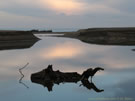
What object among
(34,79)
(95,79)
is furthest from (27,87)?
(95,79)

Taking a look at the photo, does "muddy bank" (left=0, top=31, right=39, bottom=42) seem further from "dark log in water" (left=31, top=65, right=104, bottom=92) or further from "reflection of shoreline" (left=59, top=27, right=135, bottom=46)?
"dark log in water" (left=31, top=65, right=104, bottom=92)

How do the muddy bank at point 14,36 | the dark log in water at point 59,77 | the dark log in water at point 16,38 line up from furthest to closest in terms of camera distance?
the muddy bank at point 14,36, the dark log in water at point 16,38, the dark log in water at point 59,77

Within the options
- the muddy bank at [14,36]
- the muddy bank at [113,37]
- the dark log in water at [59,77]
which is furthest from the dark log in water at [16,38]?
the dark log in water at [59,77]

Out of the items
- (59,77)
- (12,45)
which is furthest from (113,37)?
(59,77)

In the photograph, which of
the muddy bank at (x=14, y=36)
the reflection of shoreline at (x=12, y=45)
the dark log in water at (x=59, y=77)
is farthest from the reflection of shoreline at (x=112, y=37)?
the dark log in water at (x=59, y=77)

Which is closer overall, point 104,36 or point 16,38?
point 16,38

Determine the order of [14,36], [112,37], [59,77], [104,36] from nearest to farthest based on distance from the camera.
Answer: [59,77] < [14,36] < [112,37] < [104,36]

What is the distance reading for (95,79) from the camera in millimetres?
28719

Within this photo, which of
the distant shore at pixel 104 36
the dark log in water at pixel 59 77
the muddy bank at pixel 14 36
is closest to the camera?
the dark log in water at pixel 59 77

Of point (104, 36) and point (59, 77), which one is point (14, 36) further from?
point (59, 77)

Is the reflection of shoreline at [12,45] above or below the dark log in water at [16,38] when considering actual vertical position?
below

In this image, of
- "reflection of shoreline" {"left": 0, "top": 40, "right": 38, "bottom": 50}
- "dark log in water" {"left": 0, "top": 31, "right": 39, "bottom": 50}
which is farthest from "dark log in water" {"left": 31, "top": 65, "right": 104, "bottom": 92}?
"dark log in water" {"left": 0, "top": 31, "right": 39, "bottom": 50}

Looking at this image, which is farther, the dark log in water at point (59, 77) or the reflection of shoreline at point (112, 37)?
the reflection of shoreline at point (112, 37)

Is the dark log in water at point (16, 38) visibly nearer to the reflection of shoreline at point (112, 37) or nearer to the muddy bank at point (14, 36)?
the muddy bank at point (14, 36)
